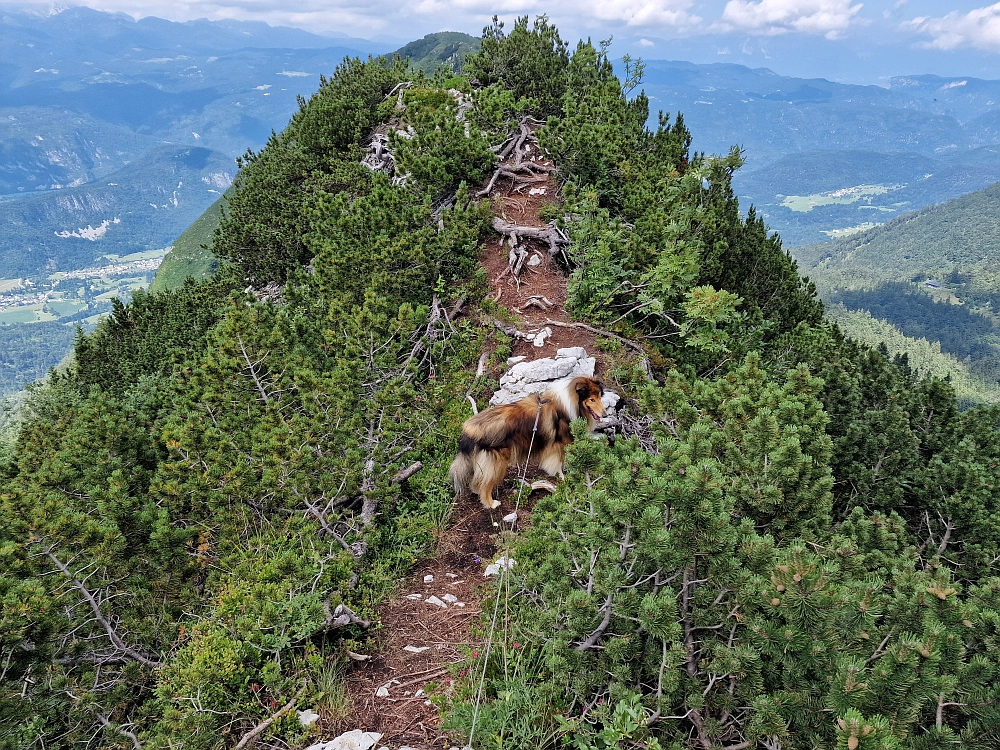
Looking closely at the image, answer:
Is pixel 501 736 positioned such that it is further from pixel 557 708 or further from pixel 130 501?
→ pixel 130 501

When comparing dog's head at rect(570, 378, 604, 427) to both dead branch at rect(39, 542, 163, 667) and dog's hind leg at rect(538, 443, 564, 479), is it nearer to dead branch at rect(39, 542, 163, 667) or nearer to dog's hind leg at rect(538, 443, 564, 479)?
dog's hind leg at rect(538, 443, 564, 479)

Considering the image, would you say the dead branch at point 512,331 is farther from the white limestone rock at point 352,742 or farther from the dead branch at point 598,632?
the white limestone rock at point 352,742

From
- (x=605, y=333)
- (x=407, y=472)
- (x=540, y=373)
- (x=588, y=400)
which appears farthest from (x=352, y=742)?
(x=605, y=333)

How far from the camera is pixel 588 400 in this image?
5.11m

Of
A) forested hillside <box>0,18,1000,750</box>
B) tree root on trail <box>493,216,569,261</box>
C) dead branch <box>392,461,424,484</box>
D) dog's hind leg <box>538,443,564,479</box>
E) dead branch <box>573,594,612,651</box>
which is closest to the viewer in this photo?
forested hillside <box>0,18,1000,750</box>

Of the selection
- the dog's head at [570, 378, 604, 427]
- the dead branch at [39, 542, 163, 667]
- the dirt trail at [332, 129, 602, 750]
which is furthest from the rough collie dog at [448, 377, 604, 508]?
the dead branch at [39, 542, 163, 667]

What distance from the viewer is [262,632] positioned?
12.3 ft

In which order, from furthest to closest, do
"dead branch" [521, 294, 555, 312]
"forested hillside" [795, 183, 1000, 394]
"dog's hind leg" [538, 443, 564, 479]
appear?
"forested hillside" [795, 183, 1000, 394]
"dead branch" [521, 294, 555, 312]
"dog's hind leg" [538, 443, 564, 479]

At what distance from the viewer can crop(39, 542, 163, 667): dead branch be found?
415cm

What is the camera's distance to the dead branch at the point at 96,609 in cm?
415

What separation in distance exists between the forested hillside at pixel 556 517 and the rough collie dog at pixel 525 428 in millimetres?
506

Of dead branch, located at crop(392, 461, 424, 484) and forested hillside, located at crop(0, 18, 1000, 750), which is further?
dead branch, located at crop(392, 461, 424, 484)

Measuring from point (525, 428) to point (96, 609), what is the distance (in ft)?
12.5

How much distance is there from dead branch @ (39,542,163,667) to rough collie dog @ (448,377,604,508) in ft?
10.3
